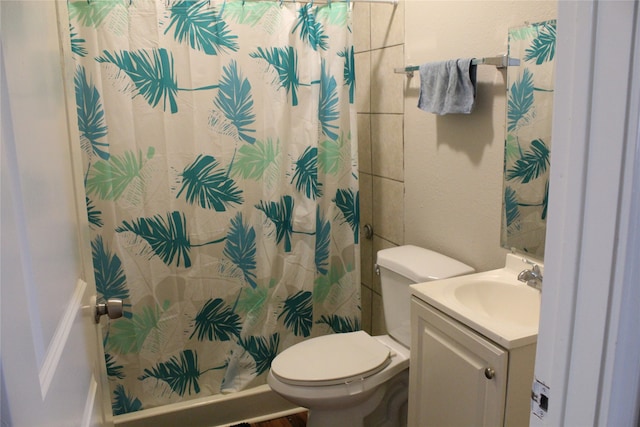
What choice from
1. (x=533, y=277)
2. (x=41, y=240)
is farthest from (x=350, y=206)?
(x=41, y=240)

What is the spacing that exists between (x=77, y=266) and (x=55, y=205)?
0.77ft

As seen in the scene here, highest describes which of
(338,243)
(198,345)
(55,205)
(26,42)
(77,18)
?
(77,18)

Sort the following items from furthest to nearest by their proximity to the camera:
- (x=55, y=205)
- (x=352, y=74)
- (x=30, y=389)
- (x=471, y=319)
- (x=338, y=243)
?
(x=338, y=243) < (x=352, y=74) < (x=471, y=319) < (x=55, y=205) < (x=30, y=389)

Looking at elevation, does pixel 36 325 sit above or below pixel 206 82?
below

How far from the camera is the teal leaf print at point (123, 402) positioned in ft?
7.40

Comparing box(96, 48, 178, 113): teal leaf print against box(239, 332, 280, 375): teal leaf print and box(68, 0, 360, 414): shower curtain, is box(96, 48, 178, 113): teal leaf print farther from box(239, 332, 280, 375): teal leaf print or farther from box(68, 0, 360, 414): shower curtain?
box(239, 332, 280, 375): teal leaf print

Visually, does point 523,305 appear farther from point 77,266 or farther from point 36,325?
point 36,325

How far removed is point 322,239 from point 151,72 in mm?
1024

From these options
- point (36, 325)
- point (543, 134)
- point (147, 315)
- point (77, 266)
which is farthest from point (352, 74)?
point (36, 325)

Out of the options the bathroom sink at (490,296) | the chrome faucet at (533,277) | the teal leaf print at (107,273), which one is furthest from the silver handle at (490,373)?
the teal leaf print at (107,273)

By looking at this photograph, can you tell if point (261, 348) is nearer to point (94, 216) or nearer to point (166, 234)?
point (166, 234)

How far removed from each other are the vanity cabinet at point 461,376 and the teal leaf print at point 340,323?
72 cm

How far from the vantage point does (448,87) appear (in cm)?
182

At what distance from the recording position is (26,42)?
71cm
